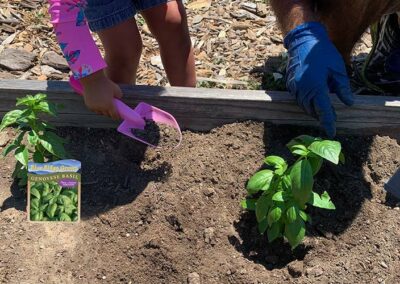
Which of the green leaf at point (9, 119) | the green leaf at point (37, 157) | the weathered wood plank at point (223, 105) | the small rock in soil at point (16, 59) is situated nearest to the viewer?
the green leaf at point (9, 119)

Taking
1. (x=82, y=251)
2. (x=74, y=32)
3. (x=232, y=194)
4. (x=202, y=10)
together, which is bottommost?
(x=82, y=251)

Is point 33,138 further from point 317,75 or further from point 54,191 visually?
point 317,75

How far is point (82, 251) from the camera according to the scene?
6.14ft

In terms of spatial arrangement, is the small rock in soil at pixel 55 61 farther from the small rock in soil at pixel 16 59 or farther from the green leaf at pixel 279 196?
the green leaf at pixel 279 196

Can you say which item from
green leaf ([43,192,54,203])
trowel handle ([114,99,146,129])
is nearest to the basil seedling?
trowel handle ([114,99,146,129])

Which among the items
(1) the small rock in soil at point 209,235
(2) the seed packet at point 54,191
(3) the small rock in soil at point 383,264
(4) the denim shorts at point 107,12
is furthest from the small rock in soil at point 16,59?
(3) the small rock in soil at point 383,264

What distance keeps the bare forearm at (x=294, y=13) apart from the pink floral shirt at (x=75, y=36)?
76cm

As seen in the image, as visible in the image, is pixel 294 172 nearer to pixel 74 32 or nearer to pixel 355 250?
pixel 355 250

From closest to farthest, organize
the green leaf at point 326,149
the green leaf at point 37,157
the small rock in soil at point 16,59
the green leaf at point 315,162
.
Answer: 1. the green leaf at point 326,149
2. the green leaf at point 315,162
3. the green leaf at point 37,157
4. the small rock in soil at point 16,59

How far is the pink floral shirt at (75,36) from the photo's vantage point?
189 centimetres

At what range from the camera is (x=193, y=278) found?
1.79 meters

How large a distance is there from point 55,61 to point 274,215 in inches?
57.3

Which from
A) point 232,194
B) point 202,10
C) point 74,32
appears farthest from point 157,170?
point 202,10

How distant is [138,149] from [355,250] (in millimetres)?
847
